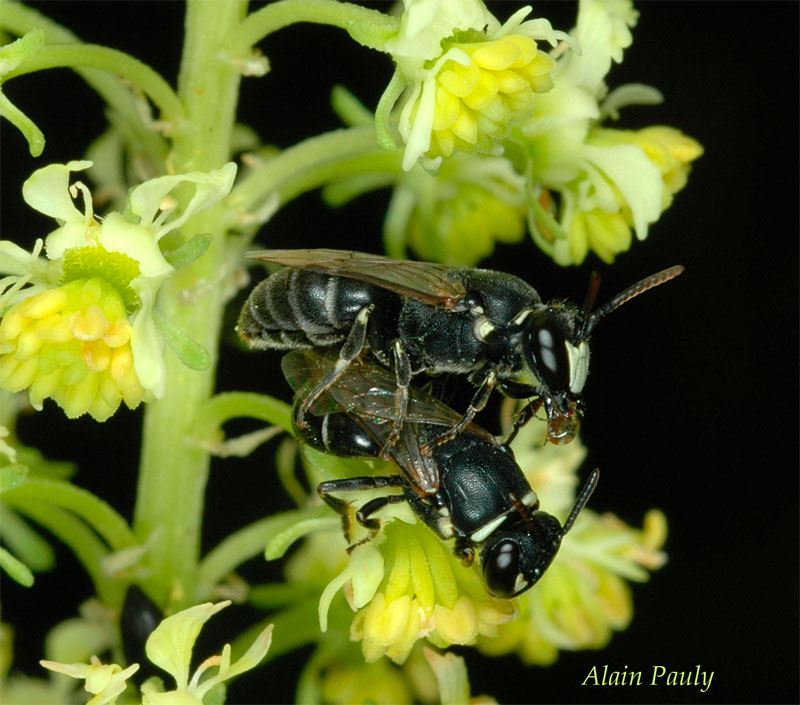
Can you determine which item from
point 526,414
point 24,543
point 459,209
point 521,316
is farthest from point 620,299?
point 24,543

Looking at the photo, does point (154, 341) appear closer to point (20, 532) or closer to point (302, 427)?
point (302, 427)

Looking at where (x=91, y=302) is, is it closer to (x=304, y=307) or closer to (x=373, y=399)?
(x=304, y=307)

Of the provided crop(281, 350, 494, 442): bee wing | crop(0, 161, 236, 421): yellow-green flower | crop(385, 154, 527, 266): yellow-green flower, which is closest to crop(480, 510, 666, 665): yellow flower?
crop(385, 154, 527, 266): yellow-green flower

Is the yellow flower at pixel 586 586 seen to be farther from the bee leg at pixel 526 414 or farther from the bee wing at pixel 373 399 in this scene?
the bee wing at pixel 373 399

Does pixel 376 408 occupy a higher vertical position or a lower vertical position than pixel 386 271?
lower

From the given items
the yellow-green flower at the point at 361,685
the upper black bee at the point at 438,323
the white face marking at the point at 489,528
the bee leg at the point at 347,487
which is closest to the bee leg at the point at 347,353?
the upper black bee at the point at 438,323

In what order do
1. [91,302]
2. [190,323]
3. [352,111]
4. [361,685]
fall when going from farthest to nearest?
[361,685] < [352,111] < [190,323] < [91,302]
